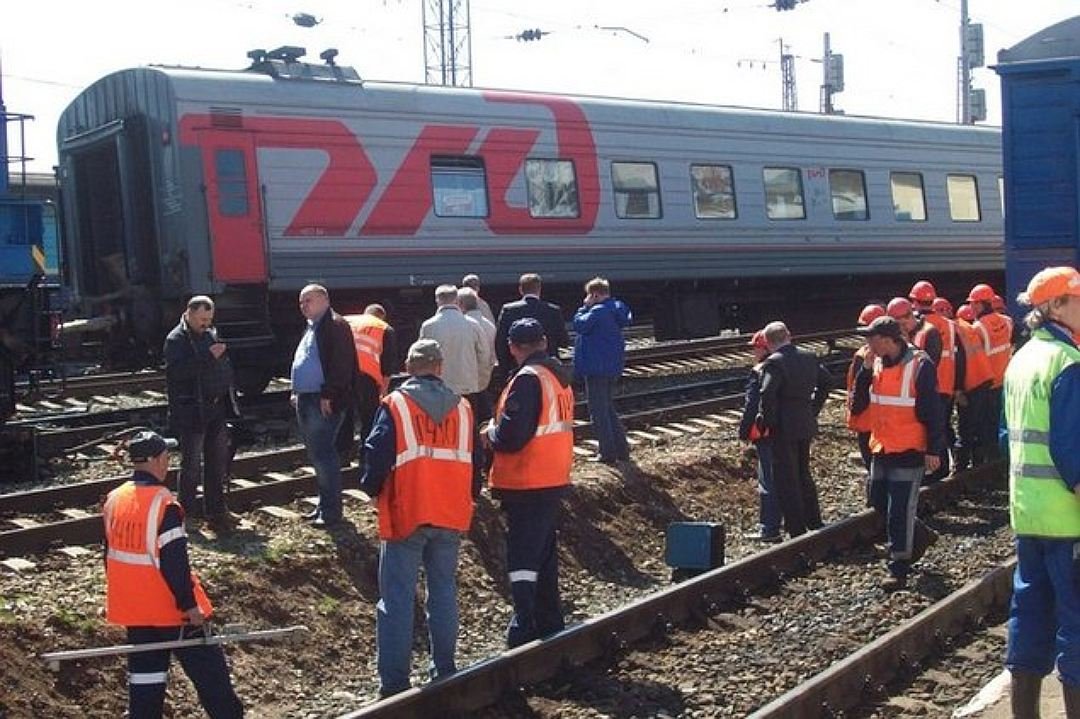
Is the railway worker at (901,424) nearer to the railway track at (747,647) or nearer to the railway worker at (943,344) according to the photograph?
the railway track at (747,647)

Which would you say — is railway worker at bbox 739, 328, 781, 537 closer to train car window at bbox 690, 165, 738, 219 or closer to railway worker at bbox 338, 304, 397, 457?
railway worker at bbox 338, 304, 397, 457

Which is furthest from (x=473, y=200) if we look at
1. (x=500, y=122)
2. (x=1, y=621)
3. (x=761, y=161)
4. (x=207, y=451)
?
(x=1, y=621)

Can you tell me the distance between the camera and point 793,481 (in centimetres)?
1084

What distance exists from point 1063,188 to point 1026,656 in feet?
29.3

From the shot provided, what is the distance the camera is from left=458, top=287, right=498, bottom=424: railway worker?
11.7 meters

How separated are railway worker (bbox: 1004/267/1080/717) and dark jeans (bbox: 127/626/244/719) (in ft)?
11.2

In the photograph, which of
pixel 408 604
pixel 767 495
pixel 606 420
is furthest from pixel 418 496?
pixel 606 420

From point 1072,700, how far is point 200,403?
238 inches

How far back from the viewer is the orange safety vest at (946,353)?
12.8 m

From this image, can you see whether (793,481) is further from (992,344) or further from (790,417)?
(992,344)

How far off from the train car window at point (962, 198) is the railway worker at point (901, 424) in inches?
566

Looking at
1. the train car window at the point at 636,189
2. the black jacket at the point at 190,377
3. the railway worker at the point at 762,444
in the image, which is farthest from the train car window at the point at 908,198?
the black jacket at the point at 190,377

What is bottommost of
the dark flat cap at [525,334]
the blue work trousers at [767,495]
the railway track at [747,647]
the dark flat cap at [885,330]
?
the railway track at [747,647]

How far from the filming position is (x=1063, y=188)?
13812 mm
